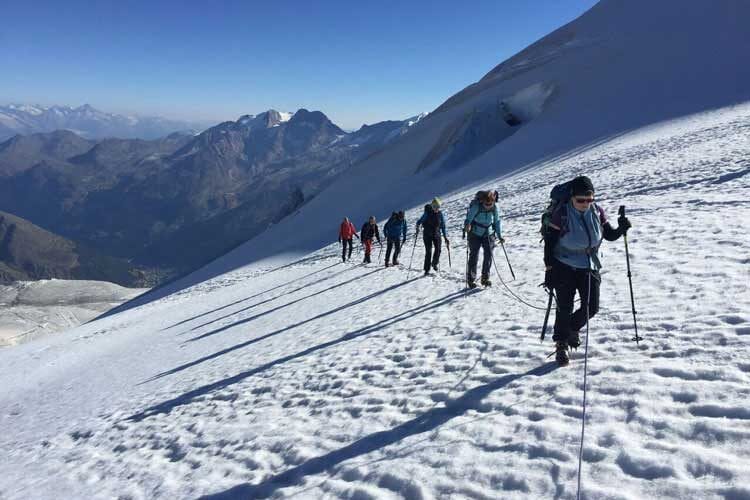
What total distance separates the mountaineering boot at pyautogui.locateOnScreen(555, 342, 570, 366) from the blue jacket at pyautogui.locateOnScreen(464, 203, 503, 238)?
4843 mm

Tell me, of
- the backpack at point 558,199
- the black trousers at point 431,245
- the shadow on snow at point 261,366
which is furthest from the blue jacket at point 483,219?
the backpack at point 558,199

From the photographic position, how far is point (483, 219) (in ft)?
37.4

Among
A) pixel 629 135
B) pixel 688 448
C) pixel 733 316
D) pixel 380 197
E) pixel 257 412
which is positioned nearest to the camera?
pixel 688 448

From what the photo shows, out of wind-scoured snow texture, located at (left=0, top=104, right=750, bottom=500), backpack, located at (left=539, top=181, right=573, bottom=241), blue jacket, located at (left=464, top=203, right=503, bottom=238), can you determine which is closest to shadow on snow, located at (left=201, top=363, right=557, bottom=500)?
wind-scoured snow texture, located at (left=0, top=104, right=750, bottom=500)

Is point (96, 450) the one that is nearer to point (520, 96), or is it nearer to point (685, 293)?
point (685, 293)

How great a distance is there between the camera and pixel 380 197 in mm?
53438

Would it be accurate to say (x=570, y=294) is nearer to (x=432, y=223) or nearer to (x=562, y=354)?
(x=562, y=354)

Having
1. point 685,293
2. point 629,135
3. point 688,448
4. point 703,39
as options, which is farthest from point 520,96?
point 688,448

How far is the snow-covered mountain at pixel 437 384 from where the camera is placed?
480 cm

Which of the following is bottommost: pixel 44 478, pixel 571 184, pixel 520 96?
pixel 44 478

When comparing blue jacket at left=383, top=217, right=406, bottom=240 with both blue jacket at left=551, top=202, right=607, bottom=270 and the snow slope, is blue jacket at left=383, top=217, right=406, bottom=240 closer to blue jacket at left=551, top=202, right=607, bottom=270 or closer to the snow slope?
blue jacket at left=551, top=202, right=607, bottom=270

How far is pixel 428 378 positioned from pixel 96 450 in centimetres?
660

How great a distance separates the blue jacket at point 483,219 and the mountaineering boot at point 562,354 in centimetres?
484

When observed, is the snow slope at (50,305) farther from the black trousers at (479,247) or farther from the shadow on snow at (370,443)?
the shadow on snow at (370,443)
